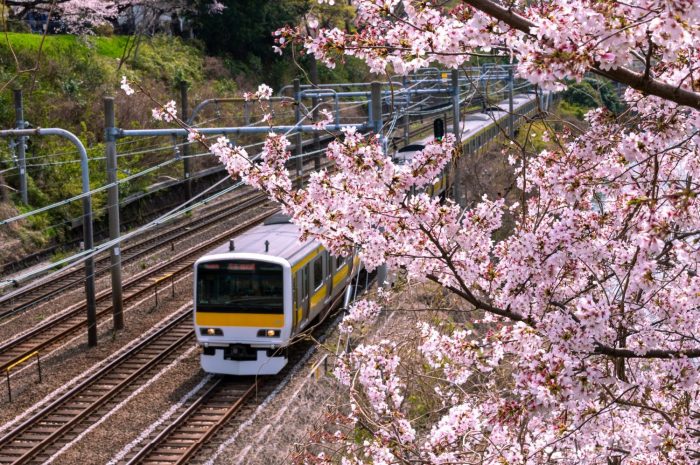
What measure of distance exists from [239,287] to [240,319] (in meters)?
0.48

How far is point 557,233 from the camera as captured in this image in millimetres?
4602

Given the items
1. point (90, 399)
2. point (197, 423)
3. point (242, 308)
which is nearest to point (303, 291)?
point (242, 308)

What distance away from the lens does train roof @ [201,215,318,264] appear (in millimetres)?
13602

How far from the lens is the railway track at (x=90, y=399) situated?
11.2 metres

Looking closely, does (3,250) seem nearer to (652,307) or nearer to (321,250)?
(321,250)

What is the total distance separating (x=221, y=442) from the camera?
37.9 feet

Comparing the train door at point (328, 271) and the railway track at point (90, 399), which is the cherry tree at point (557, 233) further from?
the train door at point (328, 271)

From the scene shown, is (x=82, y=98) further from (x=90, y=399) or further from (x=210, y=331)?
(x=90, y=399)

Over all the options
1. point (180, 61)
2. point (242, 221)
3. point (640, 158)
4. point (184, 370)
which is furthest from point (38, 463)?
point (180, 61)

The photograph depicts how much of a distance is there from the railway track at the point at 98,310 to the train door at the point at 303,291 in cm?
424

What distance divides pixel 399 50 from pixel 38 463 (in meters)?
8.40

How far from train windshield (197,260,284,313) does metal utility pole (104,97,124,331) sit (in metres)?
2.14

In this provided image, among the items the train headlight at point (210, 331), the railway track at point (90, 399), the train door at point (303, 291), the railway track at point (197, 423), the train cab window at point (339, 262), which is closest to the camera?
the railway track at point (197, 423)

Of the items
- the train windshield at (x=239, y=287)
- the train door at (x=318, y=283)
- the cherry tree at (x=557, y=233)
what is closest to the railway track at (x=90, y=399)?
the train windshield at (x=239, y=287)
